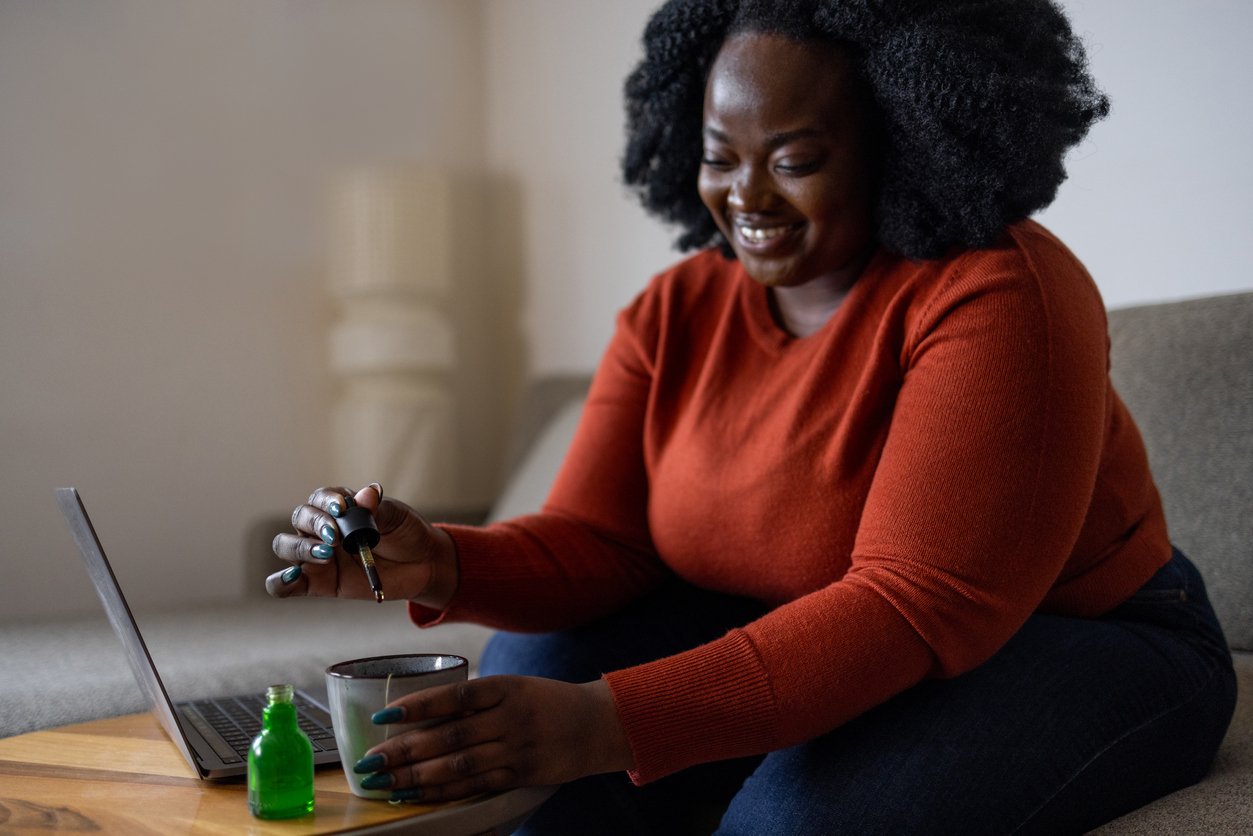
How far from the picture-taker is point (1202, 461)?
4.27ft

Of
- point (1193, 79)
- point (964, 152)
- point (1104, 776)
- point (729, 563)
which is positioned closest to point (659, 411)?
point (729, 563)

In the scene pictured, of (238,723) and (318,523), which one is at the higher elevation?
(318,523)

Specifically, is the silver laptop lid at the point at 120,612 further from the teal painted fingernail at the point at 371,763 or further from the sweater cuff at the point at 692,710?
the sweater cuff at the point at 692,710

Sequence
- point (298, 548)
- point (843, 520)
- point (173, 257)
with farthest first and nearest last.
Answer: point (173, 257) < point (843, 520) < point (298, 548)

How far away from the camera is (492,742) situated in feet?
2.54

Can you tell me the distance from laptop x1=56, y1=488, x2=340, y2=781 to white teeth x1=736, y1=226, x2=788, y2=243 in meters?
0.61

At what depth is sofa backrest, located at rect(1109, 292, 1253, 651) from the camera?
1.27 meters

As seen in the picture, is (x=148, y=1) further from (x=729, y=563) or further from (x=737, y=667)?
(x=737, y=667)

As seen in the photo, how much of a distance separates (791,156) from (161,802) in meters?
0.77

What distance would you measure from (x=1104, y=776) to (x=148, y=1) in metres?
2.24

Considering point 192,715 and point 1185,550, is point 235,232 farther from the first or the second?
point 1185,550

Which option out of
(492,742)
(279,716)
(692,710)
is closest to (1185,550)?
(692,710)

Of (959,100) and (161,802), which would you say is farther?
(959,100)

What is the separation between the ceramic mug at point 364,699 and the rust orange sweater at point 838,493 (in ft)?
0.52
